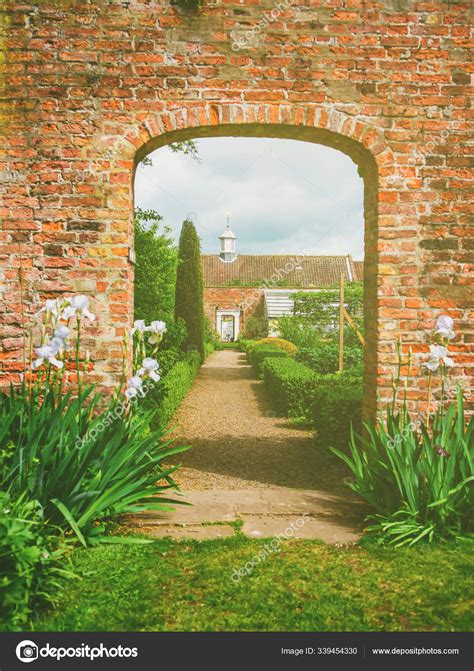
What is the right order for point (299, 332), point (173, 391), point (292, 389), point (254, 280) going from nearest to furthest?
1. point (173, 391)
2. point (292, 389)
3. point (299, 332)
4. point (254, 280)

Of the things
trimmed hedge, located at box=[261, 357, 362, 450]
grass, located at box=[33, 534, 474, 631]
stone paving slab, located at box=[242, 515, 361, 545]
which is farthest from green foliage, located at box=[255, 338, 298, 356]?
grass, located at box=[33, 534, 474, 631]

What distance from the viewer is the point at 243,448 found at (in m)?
6.76

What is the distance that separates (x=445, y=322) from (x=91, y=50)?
323cm

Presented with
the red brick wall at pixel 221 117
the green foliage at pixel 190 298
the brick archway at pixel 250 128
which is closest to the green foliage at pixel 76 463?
the red brick wall at pixel 221 117

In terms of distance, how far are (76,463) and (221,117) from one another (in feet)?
8.77

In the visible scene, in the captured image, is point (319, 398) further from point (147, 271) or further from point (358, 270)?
point (358, 270)

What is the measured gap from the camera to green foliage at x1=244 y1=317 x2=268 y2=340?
2942 centimetres

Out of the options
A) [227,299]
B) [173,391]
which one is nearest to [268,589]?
[173,391]

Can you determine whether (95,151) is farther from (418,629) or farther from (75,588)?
(418,629)

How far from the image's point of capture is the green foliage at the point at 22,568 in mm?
2344

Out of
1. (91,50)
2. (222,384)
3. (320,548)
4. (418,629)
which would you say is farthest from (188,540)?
(222,384)

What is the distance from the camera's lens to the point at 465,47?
4.24 m

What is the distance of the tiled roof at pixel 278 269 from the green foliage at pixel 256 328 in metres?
4.42

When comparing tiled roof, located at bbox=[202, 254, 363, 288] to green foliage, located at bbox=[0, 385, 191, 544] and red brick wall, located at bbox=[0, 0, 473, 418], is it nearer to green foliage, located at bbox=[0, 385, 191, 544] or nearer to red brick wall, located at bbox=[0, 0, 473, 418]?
red brick wall, located at bbox=[0, 0, 473, 418]
